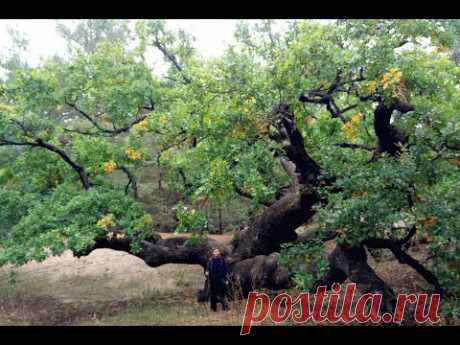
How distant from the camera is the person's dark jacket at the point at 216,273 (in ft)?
31.2

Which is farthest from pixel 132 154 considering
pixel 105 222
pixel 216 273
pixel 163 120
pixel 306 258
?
pixel 306 258

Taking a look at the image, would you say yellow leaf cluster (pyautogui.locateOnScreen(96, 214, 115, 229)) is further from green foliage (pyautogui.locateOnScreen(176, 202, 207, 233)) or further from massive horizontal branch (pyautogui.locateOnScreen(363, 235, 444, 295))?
massive horizontal branch (pyautogui.locateOnScreen(363, 235, 444, 295))

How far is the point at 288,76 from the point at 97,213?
4.95 meters

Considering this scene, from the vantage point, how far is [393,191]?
6.77 m

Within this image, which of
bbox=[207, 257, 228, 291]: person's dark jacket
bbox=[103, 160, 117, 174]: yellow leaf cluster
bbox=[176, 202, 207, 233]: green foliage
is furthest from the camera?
bbox=[103, 160, 117, 174]: yellow leaf cluster

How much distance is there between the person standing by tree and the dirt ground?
31 cm

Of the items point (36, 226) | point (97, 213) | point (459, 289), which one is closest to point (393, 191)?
point (459, 289)

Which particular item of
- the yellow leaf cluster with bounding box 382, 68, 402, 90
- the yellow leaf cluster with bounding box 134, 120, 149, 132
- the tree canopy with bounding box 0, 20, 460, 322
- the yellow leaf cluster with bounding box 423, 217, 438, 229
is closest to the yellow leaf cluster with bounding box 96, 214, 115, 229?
the tree canopy with bounding box 0, 20, 460, 322

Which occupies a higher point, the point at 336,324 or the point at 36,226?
the point at 36,226

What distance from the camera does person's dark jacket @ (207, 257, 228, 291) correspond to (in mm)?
9508

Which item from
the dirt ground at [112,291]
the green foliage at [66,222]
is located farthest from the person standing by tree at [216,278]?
the green foliage at [66,222]
